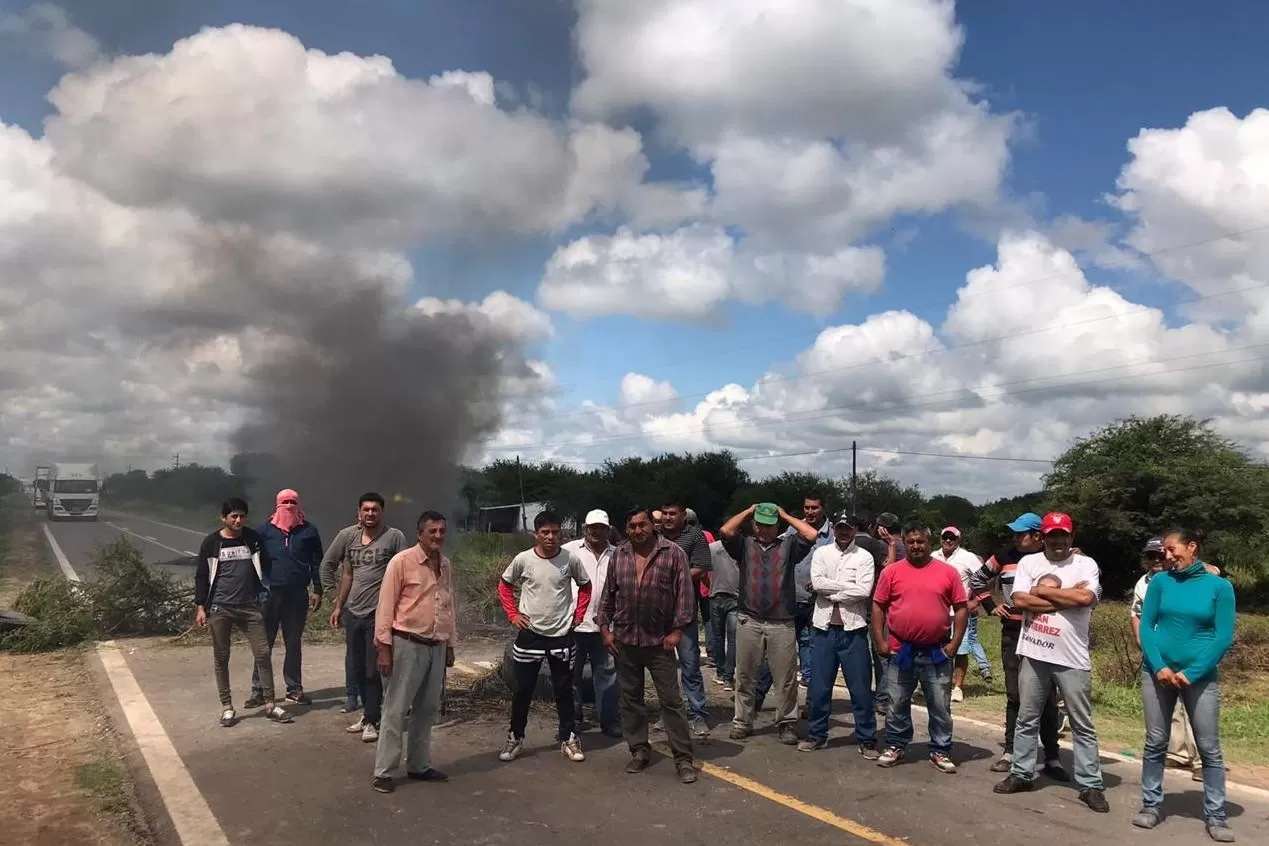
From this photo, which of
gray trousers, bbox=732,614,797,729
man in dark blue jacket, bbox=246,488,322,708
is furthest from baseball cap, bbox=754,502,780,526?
man in dark blue jacket, bbox=246,488,322,708

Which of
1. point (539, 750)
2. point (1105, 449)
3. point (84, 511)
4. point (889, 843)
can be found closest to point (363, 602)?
point (539, 750)

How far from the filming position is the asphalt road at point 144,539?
2325 centimetres

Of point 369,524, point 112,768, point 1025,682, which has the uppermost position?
point 369,524

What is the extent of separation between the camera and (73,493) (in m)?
42.7

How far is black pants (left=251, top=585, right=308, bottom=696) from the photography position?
7.39m

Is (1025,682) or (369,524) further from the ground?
(369,524)

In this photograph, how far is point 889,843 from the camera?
458 centimetres

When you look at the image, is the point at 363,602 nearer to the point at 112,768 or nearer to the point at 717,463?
the point at 112,768

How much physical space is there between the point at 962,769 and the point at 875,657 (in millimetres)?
1949

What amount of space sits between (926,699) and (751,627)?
132 cm

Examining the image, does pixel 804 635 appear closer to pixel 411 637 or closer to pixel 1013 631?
pixel 1013 631

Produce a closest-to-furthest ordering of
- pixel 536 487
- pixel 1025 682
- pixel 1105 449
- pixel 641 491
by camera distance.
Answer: pixel 1025 682 < pixel 1105 449 < pixel 641 491 < pixel 536 487

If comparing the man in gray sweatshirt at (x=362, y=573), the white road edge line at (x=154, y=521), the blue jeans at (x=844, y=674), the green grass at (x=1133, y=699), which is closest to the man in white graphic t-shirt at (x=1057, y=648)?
the blue jeans at (x=844, y=674)

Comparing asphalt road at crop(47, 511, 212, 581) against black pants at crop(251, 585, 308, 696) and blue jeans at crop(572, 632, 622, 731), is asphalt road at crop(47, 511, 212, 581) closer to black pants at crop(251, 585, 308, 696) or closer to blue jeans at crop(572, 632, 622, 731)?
black pants at crop(251, 585, 308, 696)
